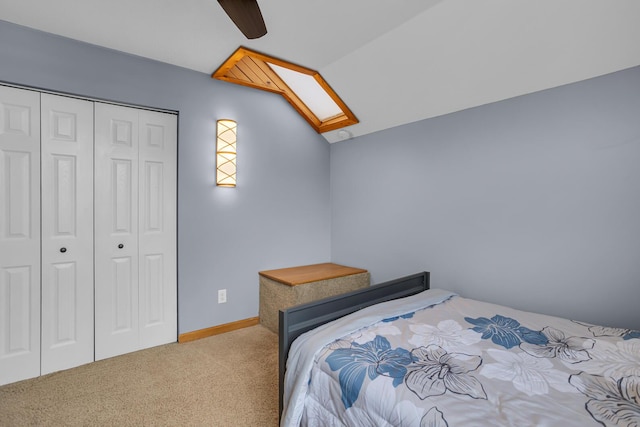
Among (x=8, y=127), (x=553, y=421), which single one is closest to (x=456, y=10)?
(x=553, y=421)

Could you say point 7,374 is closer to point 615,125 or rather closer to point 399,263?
point 399,263

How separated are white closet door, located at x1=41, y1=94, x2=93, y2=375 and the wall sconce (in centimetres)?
92

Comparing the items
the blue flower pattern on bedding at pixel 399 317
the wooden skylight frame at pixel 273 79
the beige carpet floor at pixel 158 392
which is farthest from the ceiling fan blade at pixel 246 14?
the beige carpet floor at pixel 158 392

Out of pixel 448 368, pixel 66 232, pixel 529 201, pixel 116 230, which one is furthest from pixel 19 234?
pixel 529 201

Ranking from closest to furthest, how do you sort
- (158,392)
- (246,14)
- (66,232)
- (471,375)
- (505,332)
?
(471,375) → (246,14) → (505,332) → (158,392) → (66,232)

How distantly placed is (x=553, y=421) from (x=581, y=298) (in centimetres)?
132

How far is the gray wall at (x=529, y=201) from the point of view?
5.67 feet

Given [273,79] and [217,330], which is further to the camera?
[273,79]

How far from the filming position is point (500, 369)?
1.20m

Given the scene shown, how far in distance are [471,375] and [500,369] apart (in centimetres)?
15

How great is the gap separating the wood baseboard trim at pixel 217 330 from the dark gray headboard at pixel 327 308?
1479 mm

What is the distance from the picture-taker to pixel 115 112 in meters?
2.32

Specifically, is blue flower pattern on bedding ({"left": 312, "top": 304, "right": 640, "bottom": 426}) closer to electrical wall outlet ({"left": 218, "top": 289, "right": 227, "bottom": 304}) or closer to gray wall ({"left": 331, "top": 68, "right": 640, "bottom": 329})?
gray wall ({"left": 331, "top": 68, "right": 640, "bottom": 329})

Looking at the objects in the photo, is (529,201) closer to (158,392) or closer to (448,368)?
(448,368)
